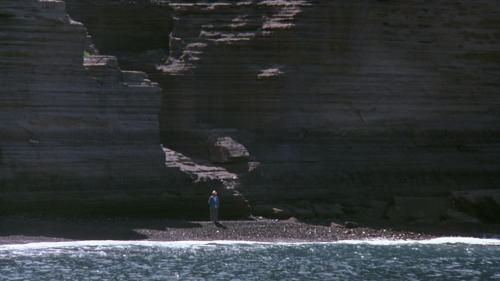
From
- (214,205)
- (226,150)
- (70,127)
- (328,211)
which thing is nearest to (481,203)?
(328,211)

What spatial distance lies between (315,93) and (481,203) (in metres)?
6.33

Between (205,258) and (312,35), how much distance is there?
34.4 feet

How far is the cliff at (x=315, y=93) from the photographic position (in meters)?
29.0

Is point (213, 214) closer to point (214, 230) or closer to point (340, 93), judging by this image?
point (214, 230)

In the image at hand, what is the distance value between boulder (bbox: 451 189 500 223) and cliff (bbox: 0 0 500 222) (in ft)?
6.47

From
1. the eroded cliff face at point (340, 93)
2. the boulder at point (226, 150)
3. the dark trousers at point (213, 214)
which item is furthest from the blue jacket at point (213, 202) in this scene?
the boulder at point (226, 150)

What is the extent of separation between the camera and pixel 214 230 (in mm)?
25109

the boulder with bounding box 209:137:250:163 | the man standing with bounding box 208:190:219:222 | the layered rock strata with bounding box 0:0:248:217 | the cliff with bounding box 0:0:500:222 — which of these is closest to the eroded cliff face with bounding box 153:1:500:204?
the cliff with bounding box 0:0:500:222

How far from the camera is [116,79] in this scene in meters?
26.4

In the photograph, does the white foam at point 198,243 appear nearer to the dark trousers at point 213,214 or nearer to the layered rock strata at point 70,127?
the dark trousers at point 213,214

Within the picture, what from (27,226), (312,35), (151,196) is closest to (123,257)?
(27,226)

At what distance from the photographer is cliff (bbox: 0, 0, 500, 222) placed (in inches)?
1144

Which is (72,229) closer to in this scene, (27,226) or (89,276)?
(27,226)

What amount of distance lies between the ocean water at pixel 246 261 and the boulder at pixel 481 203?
130 inches
